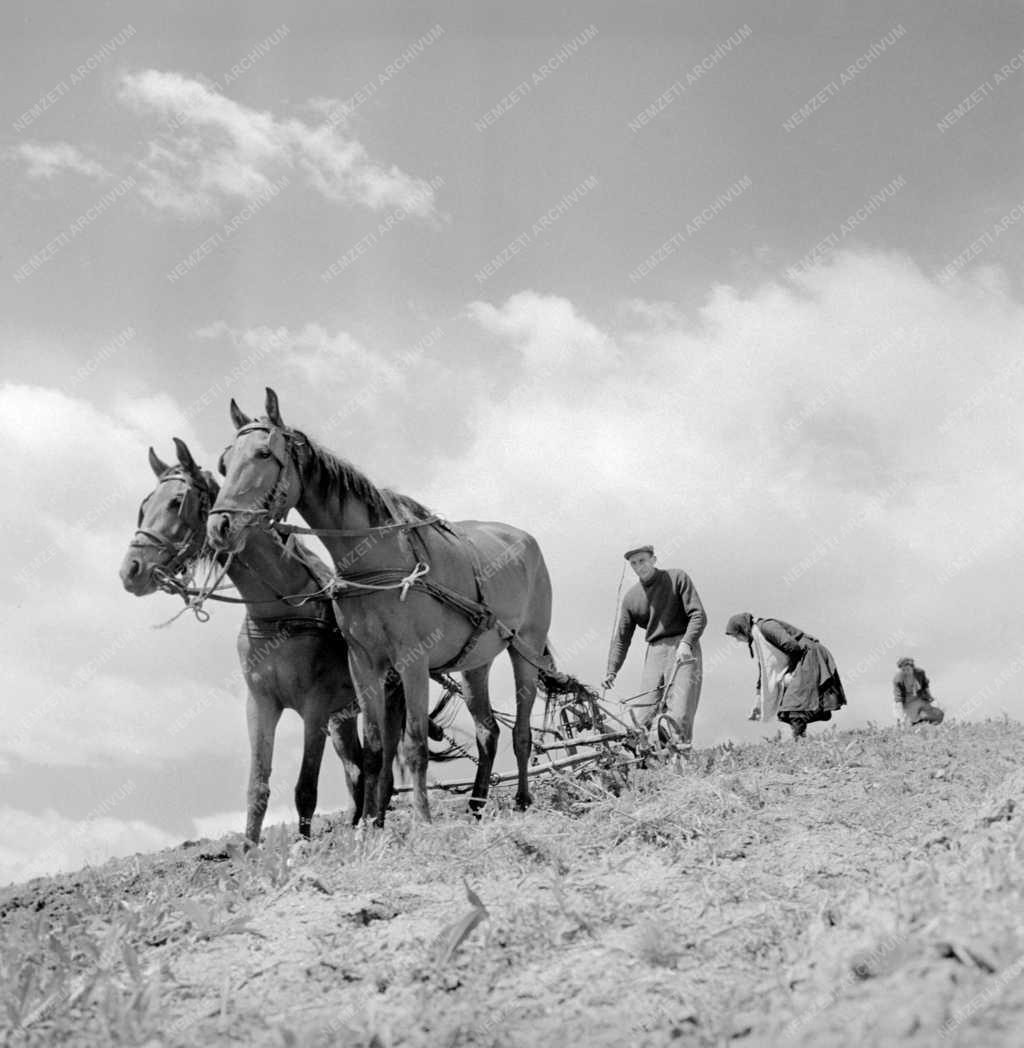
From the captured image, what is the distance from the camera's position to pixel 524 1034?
3.83m

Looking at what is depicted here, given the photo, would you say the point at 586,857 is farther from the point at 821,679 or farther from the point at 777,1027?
the point at 821,679

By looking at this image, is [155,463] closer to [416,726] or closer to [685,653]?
[416,726]

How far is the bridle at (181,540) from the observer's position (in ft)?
26.0

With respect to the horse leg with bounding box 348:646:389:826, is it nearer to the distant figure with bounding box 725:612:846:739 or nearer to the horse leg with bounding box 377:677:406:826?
the horse leg with bounding box 377:677:406:826

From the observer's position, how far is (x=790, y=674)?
13008mm

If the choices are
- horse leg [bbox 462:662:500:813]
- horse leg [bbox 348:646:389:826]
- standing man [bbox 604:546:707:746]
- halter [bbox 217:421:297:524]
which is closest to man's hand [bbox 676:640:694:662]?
standing man [bbox 604:546:707:746]

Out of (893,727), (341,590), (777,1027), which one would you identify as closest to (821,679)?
(893,727)

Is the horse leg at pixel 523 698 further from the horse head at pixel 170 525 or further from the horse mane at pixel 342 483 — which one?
the horse head at pixel 170 525

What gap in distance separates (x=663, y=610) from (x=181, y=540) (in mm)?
5118

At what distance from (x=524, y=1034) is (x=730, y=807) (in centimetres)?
345

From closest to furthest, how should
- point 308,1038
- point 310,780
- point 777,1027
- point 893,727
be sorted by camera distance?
1. point 777,1027
2. point 308,1038
3. point 310,780
4. point 893,727

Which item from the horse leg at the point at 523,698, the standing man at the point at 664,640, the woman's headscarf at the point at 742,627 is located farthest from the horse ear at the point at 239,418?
the woman's headscarf at the point at 742,627

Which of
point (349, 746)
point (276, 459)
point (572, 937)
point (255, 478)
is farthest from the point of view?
point (349, 746)

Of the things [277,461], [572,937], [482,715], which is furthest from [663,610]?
[572,937]
